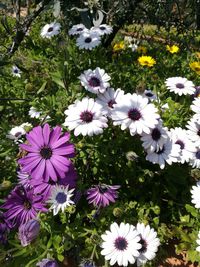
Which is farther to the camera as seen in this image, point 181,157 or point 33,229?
point 181,157

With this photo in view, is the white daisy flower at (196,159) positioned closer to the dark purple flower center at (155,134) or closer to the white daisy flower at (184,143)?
the white daisy flower at (184,143)

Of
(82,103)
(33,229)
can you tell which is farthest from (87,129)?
(33,229)

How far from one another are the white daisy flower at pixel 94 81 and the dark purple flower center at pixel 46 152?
14.9 inches

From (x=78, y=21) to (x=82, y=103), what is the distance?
5.45ft

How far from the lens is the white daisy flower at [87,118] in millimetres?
1757

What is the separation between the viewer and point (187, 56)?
11.8ft

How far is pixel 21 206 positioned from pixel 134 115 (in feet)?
1.97

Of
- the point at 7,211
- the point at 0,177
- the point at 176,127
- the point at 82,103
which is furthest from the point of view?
the point at 176,127

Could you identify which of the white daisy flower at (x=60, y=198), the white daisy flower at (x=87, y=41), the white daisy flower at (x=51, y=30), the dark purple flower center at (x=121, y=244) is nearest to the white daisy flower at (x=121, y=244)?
the dark purple flower center at (x=121, y=244)

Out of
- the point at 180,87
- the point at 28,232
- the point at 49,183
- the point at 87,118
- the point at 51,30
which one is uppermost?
the point at 51,30

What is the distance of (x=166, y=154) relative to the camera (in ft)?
6.25

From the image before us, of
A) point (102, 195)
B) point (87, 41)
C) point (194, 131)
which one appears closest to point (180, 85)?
point (194, 131)

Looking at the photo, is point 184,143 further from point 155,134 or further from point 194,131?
point 155,134

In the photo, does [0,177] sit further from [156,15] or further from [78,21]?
[156,15]
